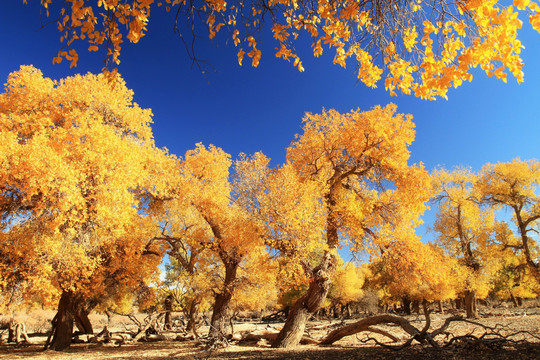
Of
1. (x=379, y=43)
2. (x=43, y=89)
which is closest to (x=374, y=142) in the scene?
(x=379, y=43)

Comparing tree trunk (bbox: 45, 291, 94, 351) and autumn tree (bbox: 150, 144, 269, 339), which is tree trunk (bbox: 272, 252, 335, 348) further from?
tree trunk (bbox: 45, 291, 94, 351)

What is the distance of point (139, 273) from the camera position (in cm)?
1451

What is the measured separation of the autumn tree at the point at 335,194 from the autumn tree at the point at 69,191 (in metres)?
6.32

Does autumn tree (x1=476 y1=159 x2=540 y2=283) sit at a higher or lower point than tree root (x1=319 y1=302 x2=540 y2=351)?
higher

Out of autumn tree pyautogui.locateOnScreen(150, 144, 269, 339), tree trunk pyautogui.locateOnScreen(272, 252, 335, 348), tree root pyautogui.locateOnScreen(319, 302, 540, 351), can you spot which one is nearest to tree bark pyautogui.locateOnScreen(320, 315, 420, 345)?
tree root pyautogui.locateOnScreen(319, 302, 540, 351)

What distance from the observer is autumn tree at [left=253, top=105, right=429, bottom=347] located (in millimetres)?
10711

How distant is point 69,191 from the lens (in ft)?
33.9

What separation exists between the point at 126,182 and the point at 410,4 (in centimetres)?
1140

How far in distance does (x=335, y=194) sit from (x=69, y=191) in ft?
32.1

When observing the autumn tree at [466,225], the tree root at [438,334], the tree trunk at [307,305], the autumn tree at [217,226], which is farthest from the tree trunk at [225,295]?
the autumn tree at [466,225]

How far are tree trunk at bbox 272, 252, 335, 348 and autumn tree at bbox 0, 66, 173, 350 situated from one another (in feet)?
24.0

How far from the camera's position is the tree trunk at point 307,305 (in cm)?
1082

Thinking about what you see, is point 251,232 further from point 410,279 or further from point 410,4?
point 410,4

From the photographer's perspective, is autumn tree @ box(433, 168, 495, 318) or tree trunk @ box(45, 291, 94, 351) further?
autumn tree @ box(433, 168, 495, 318)
